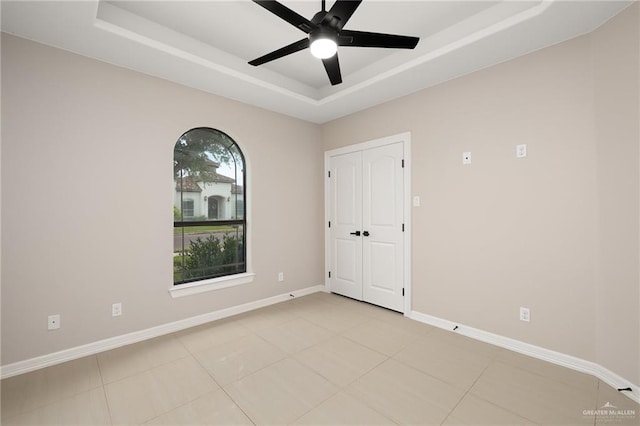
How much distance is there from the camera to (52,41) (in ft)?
7.51

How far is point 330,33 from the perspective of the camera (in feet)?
5.92

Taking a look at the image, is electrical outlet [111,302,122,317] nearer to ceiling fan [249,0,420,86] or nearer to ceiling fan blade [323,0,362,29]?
ceiling fan [249,0,420,86]

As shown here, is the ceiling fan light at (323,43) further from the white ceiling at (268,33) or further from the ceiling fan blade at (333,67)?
the white ceiling at (268,33)

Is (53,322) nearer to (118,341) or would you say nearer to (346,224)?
(118,341)

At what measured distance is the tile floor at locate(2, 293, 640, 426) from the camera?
175 centimetres

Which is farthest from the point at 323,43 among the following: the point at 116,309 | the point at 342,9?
the point at 116,309

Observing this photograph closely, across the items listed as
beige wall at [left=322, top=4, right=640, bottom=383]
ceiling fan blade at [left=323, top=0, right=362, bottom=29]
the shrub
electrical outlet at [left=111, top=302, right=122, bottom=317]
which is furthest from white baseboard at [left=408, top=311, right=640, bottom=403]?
electrical outlet at [left=111, top=302, right=122, bottom=317]

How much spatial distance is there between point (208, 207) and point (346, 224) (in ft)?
6.21

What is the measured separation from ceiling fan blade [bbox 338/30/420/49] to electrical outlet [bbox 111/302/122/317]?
117 inches

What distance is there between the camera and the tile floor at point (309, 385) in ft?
5.75

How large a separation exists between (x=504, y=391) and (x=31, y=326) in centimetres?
364

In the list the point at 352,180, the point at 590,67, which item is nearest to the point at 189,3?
the point at 352,180

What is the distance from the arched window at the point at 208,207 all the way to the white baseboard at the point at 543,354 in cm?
250

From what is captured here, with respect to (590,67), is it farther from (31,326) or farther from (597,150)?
(31,326)
